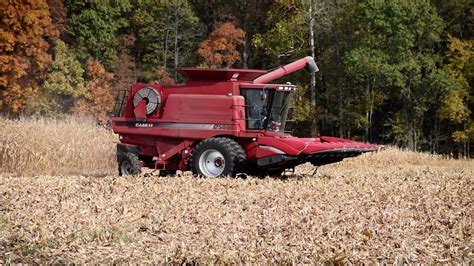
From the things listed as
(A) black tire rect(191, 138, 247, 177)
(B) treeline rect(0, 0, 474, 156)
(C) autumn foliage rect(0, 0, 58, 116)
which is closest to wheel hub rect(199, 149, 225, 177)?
(A) black tire rect(191, 138, 247, 177)

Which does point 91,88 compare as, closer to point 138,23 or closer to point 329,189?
point 138,23

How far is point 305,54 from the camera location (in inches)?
1676

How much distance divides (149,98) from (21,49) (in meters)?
27.0

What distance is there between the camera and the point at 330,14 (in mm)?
43156

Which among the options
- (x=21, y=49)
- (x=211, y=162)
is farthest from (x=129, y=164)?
(x=21, y=49)

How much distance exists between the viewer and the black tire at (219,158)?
16.9 m

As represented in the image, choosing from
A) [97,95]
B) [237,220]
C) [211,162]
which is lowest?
[237,220]

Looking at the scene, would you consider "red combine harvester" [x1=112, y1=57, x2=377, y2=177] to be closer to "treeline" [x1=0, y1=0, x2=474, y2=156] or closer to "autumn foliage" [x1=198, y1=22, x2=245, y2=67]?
"treeline" [x1=0, y1=0, x2=474, y2=156]

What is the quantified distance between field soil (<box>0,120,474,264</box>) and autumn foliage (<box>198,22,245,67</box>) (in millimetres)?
28496

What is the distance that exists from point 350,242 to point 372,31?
109 feet

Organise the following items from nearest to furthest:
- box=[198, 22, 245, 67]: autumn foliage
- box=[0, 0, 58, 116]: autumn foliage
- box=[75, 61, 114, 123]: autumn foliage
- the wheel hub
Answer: the wheel hub → box=[0, 0, 58, 116]: autumn foliage → box=[75, 61, 114, 123]: autumn foliage → box=[198, 22, 245, 67]: autumn foliage

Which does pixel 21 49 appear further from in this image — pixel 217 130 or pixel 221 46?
pixel 217 130

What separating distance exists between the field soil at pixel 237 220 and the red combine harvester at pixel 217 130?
0.89 metres

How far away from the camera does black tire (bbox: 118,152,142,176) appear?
18.5 metres
